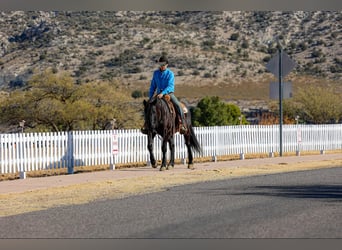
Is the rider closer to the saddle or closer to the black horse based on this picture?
the saddle

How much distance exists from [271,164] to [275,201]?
12.1 metres

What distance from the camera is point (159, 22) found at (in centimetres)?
8662

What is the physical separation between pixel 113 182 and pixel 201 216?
25.0ft

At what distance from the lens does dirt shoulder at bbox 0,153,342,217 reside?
18000mm

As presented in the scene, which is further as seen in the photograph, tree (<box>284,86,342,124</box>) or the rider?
tree (<box>284,86,342,124</box>)

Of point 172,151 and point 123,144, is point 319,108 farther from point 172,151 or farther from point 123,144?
point 172,151

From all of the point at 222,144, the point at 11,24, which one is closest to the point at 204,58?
the point at 11,24

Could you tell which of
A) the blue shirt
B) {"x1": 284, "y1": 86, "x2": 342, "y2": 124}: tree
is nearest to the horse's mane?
the blue shirt

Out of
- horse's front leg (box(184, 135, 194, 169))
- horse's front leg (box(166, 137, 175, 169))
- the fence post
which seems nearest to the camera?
the fence post

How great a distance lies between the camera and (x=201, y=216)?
14.8 meters

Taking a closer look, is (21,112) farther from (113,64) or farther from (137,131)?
(113,64)

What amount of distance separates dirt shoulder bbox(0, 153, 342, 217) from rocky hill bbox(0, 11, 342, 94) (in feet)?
145

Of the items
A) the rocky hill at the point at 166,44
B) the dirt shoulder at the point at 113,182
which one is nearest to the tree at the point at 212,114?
the dirt shoulder at the point at 113,182

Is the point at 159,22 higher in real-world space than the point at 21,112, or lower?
higher
